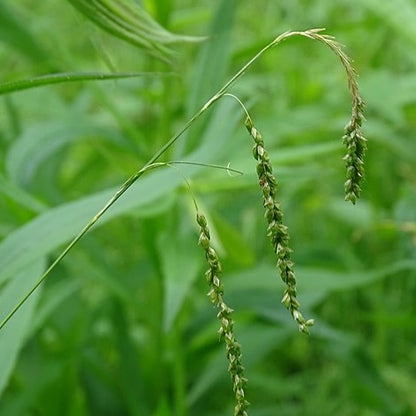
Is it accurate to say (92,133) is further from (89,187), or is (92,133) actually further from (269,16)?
(269,16)

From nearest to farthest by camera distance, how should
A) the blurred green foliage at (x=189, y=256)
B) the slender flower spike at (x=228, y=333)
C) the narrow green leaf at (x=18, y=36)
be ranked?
the slender flower spike at (x=228, y=333)
the blurred green foliage at (x=189, y=256)
the narrow green leaf at (x=18, y=36)

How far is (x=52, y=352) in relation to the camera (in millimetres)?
1646

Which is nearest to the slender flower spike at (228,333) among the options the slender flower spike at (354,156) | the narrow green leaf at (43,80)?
the slender flower spike at (354,156)

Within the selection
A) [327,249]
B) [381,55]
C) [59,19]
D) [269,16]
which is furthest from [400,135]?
[59,19]

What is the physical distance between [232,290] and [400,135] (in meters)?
0.68

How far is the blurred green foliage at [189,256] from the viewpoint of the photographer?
1338 millimetres

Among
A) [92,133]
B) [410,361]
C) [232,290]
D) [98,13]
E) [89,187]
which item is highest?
[98,13]

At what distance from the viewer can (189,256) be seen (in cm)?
138

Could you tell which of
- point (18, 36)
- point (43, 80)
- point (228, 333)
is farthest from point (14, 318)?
point (18, 36)

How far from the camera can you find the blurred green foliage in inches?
52.7

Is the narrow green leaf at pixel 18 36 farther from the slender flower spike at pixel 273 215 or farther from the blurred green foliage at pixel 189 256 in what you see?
the slender flower spike at pixel 273 215

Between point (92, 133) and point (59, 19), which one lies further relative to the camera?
point (59, 19)

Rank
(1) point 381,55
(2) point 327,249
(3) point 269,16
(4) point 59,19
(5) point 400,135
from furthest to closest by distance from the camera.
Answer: (4) point 59,19 → (3) point 269,16 → (1) point 381,55 → (5) point 400,135 → (2) point 327,249

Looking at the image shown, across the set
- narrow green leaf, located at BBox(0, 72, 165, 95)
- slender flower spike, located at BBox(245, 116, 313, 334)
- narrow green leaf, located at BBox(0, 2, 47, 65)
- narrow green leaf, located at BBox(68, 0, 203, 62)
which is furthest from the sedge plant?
narrow green leaf, located at BBox(0, 2, 47, 65)
